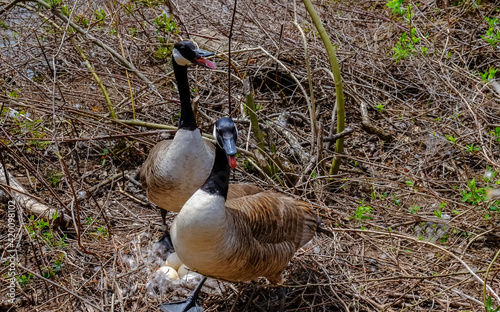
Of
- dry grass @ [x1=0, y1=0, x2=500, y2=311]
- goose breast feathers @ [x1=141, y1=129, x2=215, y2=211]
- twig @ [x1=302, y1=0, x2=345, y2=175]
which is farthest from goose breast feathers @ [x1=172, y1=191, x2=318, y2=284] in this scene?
twig @ [x1=302, y1=0, x2=345, y2=175]

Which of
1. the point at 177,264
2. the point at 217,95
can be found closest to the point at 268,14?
the point at 217,95

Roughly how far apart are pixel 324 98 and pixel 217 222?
12.0 feet

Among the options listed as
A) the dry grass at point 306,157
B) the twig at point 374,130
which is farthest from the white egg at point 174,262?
the twig at point 374,130

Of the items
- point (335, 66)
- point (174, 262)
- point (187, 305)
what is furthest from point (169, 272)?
point (335, 66)

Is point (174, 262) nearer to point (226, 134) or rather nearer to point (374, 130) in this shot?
point (226, 134)

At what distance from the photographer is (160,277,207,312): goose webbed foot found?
3805 millimetres

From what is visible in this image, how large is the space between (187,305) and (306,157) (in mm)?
2332

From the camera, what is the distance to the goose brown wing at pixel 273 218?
11.5ft

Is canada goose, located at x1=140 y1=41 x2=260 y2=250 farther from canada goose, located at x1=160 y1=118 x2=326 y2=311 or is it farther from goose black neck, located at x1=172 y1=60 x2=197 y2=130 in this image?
canada goose, located at x1=160 y1=118 x2=326 y2=311

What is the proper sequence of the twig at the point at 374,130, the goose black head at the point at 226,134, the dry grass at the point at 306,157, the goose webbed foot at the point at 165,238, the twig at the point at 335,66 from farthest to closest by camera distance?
the twig at the point at 374,130 → the twig at the point at 335,66 → the goose webbed foot at the point at 165,238 → the dry grass at the point at 306,157 → the goose black head at the point at 226,134

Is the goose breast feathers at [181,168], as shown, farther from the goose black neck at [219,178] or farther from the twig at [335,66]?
the twig at [335,66]

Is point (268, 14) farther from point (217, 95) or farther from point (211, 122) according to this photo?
point (211, 122)

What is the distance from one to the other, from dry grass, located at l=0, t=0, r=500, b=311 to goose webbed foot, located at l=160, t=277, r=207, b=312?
16cm

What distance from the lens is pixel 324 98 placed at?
20.8ft
